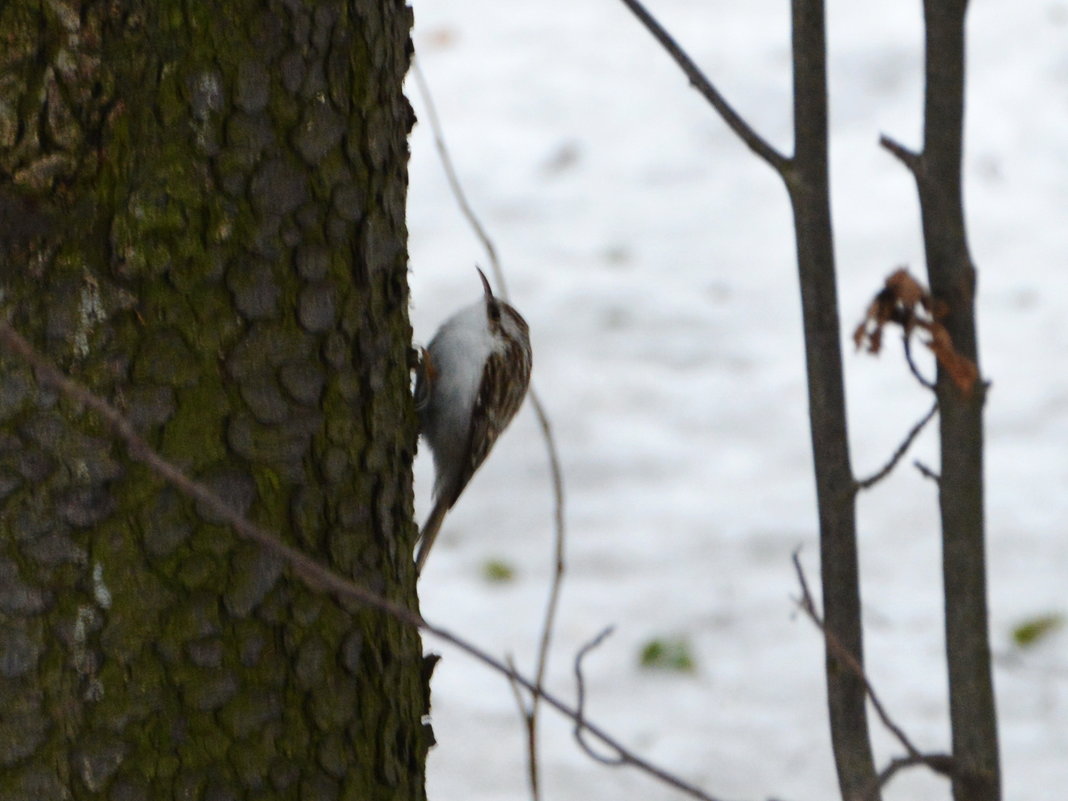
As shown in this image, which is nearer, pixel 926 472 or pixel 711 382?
pixel 926 472

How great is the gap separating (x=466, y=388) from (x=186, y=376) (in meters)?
1.52

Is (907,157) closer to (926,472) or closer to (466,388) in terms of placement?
(926,472)

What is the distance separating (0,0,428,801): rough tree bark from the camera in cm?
153

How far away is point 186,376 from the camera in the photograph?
1.59 metres

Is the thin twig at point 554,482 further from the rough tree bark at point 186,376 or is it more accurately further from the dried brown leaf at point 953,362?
the dried brown leaf at point 953,362

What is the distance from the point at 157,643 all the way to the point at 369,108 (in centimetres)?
68

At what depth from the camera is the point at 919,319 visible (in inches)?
72.2

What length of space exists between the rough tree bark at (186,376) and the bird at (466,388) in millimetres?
1247

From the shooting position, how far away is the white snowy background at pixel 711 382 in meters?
4.10

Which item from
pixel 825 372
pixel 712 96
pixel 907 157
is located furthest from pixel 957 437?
pixel 712 96

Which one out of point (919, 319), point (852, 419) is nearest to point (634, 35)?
point (852, 419)

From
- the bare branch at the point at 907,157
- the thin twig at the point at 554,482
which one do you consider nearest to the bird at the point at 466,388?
the thin twig at the point at 554,482

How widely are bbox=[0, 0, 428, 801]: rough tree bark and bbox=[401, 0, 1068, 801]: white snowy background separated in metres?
2.28

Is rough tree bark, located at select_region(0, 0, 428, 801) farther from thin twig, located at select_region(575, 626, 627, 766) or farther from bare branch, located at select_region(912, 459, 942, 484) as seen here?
bare branch, located at select_region(912, 459, 942, 484)
